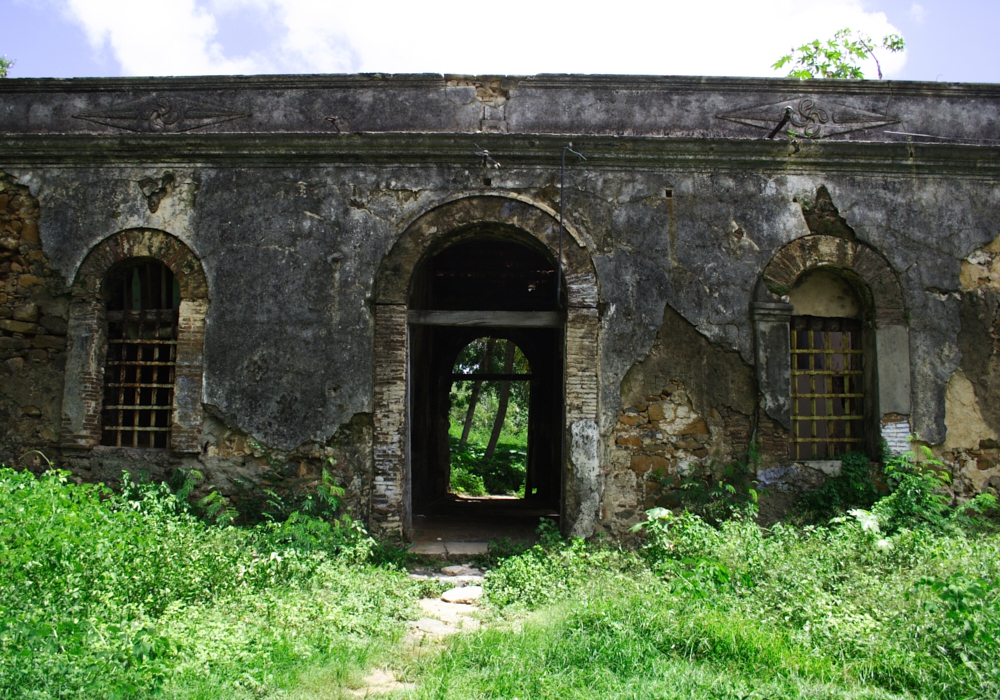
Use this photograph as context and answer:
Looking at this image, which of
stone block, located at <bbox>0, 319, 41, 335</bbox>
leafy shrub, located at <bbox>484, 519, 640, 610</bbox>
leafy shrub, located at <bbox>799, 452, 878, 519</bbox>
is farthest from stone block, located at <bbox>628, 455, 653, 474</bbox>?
stone block, located at <bbox>0, 319, 41, 335</bbox>

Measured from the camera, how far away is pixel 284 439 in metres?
6.59

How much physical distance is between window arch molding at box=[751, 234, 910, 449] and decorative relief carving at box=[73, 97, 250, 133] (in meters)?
5.51

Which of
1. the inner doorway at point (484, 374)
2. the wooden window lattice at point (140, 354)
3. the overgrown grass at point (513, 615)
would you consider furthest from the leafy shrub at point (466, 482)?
the overgrown grass at point (513, 615)

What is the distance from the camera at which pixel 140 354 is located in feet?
23.0

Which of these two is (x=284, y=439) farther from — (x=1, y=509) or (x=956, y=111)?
(x=956, y=111)

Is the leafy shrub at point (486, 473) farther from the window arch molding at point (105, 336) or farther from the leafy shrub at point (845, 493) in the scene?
the leafy shrub at point (845, 493)

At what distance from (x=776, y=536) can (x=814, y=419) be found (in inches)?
65.5

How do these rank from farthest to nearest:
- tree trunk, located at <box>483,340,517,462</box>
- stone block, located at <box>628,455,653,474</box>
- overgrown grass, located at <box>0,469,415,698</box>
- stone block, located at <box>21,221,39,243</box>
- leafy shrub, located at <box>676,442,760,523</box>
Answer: tree trunk, located at <box>483,340,517,462</box>, stone block, located at <box>21,221,39,243</box>, stone block, located at <box>628,455,653,474</box>, leafy shrub, located at <box>676,442,760,523</box>, overgrown grass, located at <box>0,469,415,698</box>

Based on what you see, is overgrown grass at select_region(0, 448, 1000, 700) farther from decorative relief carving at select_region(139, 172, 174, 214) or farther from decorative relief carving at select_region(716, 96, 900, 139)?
decorative relief carving at select_region(716, 96, 900, 139)

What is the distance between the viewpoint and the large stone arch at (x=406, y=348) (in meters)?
6.52

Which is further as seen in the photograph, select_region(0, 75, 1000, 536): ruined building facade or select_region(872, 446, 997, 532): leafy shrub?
select_region(0, 75, 1000, 536): ruined building facade

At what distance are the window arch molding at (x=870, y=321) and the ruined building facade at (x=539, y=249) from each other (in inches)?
1.1

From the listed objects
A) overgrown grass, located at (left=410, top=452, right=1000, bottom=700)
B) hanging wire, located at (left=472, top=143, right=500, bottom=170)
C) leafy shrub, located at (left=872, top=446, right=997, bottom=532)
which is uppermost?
hanging wire, located at (left=472, top=143, right=500, bottom=170)

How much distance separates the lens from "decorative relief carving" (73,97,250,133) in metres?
7.11
